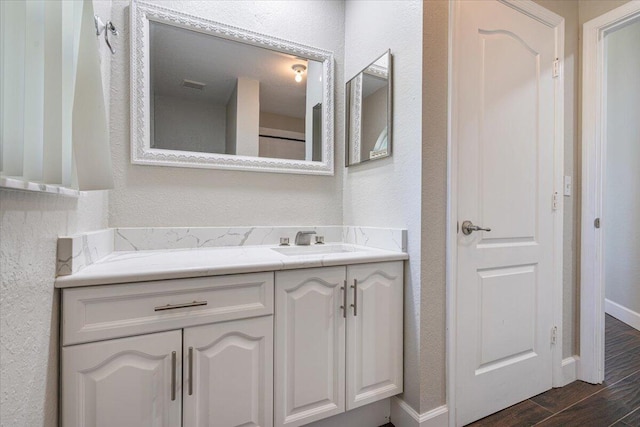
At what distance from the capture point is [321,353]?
123 cm

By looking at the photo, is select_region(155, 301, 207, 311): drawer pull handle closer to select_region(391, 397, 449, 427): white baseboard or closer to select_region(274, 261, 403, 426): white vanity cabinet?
select_region(274, 261, 403, 426): white vanity cabinet

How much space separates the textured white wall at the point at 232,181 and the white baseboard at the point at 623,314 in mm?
2829

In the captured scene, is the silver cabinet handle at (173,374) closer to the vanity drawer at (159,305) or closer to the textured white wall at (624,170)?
the vanity drawer at (159,305)

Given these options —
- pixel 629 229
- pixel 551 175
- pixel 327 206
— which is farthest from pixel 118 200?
pixel 629 229

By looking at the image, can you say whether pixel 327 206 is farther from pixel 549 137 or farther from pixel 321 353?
pixel 549 137

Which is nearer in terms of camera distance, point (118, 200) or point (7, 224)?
point (7, 224)

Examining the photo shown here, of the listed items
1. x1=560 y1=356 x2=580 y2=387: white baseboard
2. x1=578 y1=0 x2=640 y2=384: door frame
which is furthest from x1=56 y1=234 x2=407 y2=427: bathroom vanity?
x1=578 y1=0 x2=640 y2=384: door frame

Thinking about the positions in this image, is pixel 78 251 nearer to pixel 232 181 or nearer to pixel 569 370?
pixel 232 181

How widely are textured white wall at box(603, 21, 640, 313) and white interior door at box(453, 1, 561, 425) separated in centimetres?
177

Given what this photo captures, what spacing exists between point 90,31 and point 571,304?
259 cm

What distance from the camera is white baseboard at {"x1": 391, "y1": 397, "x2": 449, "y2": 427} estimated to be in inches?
51.5

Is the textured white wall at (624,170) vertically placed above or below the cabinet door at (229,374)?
above

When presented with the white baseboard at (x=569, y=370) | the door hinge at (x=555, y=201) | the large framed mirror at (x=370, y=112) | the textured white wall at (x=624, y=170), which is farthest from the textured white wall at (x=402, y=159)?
the textured white wall at (x=624, y=170)

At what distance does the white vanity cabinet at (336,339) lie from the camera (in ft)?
3.84
